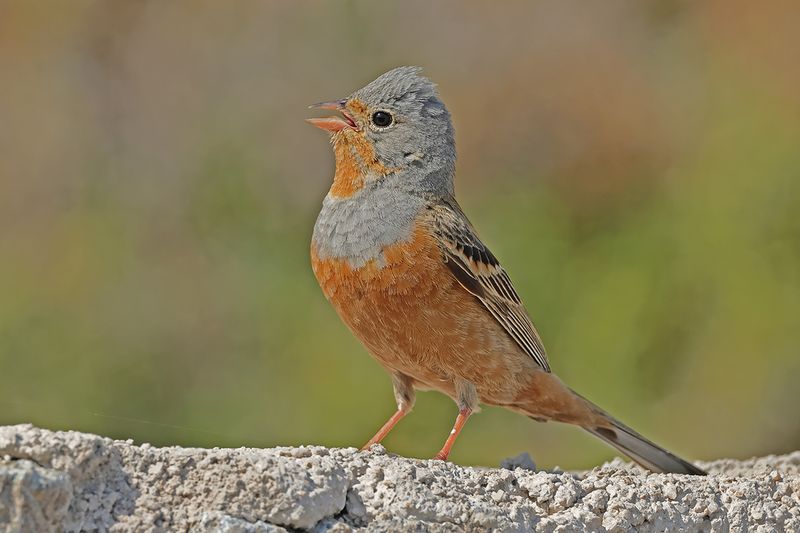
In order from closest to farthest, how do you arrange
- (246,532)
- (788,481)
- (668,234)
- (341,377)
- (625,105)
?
(246,532) < (788,481) < (341,377) < (668,234) < (625,105)

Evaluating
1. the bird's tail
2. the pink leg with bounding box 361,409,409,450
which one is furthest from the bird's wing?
the pink leg with bounding box 361,409,409,450

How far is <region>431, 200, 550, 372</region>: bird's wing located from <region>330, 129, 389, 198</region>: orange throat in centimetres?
33

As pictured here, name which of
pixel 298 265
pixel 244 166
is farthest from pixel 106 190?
pixel 298 265

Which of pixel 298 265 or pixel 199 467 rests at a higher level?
pixel 298 265

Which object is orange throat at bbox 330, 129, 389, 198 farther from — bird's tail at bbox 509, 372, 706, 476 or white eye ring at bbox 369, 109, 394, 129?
bird's tail at bbox 509, 372, 706, 476

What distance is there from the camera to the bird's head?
5.43m

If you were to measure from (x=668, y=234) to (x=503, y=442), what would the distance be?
165cm

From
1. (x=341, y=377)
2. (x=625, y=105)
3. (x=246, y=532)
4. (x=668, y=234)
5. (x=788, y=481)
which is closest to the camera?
(x=246, y=532)

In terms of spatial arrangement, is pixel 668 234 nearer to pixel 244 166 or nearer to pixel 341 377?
pixel 341 377

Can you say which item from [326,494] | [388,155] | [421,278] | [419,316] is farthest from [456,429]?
[326,494]

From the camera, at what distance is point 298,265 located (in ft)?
24.8

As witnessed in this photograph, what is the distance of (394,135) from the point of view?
18.0 ft

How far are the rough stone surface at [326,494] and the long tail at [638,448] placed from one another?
781 millimetres

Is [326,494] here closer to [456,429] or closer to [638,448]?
[456,429]
